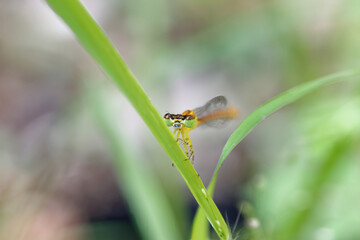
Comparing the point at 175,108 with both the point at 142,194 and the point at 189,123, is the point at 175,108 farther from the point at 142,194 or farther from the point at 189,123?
the point at 189,123

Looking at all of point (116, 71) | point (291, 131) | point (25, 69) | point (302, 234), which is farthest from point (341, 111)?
point (25, 69)

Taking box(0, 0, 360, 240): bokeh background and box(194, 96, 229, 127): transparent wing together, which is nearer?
box(194, 96, 229, 127): transparent wing

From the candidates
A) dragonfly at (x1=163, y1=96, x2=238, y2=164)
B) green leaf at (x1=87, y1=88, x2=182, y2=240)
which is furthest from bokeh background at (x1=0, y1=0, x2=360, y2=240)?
dragonfly at (x1=163, y1=96, x2=238, y2=164)

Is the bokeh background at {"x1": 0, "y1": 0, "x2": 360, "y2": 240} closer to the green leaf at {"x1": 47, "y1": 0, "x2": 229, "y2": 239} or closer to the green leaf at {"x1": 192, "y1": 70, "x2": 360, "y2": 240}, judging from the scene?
the green leaf at {"x1": 192, "y1": 70, "x2": 360, "y2": 240}

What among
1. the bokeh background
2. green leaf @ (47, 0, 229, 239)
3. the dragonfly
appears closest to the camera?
green leaf @ (47, 0, 229, 239)

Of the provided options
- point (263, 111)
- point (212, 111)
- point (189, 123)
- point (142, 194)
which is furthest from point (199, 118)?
point (142, 194)

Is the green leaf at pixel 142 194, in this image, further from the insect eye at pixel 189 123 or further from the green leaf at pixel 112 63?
the green leaf at pixel 112 63

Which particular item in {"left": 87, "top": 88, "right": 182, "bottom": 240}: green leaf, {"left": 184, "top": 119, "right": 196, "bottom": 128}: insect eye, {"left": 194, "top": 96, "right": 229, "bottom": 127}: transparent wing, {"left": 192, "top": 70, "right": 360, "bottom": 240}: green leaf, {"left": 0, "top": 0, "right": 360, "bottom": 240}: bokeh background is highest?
{"left": 0, "top": 0, "right": 360, "bottom": 240}: bokeh background

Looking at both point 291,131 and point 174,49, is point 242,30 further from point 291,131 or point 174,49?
point 291,131
